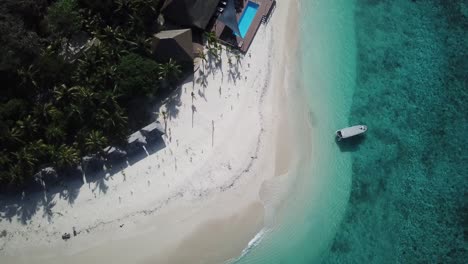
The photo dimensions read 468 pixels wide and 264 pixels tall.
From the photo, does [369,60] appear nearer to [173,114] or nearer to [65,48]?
[173,114]

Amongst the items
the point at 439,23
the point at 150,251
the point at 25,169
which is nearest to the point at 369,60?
the point at 439,23

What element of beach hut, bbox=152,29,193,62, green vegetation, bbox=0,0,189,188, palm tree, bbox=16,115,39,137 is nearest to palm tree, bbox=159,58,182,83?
green vegetation, bbox=0,0,189,188

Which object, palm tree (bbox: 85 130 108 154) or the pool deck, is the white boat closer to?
the pool deck

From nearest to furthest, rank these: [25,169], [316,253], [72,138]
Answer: [25,169], [72,138], [316,253]

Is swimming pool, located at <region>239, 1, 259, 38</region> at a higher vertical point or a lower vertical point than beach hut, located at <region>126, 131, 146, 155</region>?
higher

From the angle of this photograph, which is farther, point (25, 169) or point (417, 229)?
point (417, 229)

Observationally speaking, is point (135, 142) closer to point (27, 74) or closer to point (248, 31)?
point (27, 74)

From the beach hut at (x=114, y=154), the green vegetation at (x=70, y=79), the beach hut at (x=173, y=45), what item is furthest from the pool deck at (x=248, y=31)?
the beach hut at (x=114, y=154)
